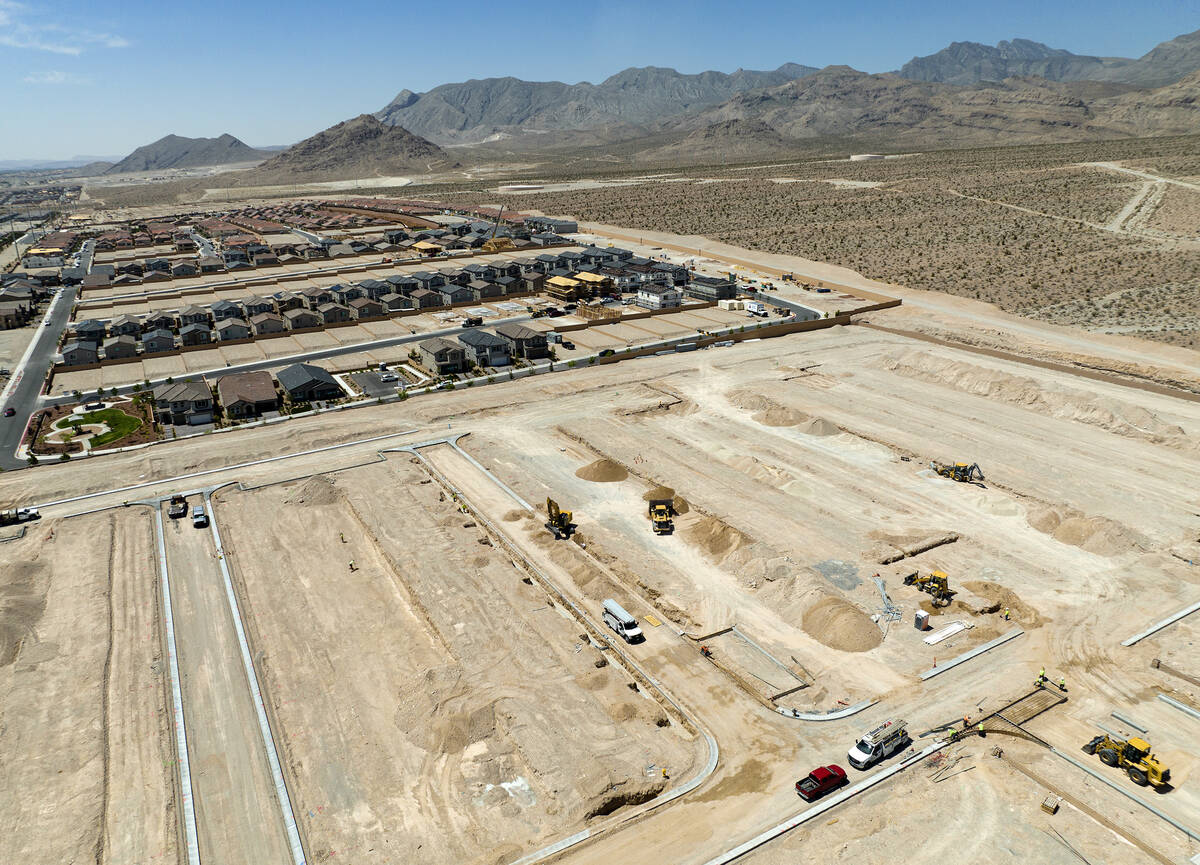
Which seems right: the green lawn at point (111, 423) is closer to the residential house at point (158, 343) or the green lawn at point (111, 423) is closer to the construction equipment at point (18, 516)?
the construction equipment at point (18, 516)

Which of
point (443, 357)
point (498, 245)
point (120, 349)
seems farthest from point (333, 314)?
point (498, 245)

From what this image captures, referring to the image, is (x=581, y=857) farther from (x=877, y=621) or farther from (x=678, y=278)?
(x=678, y=278)

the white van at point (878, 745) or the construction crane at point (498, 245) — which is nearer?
the white van at point (878, 745)

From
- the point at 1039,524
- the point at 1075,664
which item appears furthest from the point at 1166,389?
the point at 1075,664

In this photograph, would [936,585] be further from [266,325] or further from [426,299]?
[266,325]

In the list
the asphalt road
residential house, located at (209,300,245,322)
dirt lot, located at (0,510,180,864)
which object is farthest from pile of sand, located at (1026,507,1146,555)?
residential house, located at (209,300,245,322)

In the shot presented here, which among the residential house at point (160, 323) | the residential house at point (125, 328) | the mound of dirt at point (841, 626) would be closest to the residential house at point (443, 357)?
the residential house at point (160, 323)
